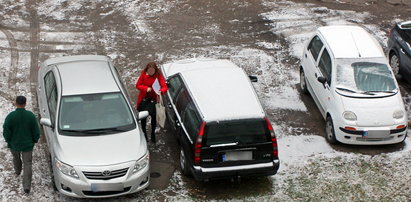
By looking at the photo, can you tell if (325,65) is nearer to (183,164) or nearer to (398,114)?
(398,114)

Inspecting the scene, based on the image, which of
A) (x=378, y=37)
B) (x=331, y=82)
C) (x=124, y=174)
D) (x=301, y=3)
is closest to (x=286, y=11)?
(x=301, y=3)

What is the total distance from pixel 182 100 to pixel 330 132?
11.1 ft

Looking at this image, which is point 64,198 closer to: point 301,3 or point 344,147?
point 344,147

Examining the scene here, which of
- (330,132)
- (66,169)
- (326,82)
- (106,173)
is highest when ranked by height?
(66,169)

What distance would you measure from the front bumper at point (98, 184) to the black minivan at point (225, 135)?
1109mm

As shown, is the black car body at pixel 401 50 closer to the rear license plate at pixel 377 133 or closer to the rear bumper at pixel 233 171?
the rear license plate at pixel 377 133

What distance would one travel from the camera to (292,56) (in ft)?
61.0

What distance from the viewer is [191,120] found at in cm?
1238

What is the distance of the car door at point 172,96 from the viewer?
1341 cm

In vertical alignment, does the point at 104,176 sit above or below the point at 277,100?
above

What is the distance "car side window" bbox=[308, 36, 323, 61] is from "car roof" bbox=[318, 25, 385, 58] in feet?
0.59

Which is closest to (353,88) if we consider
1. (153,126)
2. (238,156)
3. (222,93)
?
(222,93)

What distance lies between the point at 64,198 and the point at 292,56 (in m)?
8.73

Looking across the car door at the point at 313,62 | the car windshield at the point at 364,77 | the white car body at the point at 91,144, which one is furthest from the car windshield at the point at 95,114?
the car door at the point at 313,62
